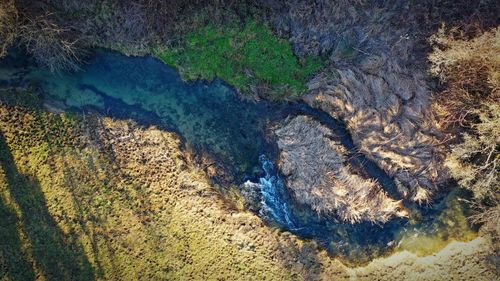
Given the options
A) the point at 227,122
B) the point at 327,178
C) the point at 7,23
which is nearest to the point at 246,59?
the point at 227,122

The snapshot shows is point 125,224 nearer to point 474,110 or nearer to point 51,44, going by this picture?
point 51,44

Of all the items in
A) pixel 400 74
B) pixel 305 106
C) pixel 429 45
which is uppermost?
pixel 429 45

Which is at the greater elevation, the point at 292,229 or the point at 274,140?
the point at 274,140

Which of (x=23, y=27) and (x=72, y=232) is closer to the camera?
(x=23, y=27)

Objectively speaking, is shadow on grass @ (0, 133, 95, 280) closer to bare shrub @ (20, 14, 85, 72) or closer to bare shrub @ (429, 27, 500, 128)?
bare shrub @ (20, 14, 85, 72)

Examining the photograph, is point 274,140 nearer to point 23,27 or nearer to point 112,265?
point 112,265

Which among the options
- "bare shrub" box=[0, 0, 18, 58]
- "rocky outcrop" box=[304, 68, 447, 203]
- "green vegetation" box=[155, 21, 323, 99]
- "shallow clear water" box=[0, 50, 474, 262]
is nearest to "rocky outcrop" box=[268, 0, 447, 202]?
"rocky outcrop" box=[304, 68, 447, 203]

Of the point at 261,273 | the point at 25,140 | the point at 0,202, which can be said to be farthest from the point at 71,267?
the point at 261,273
